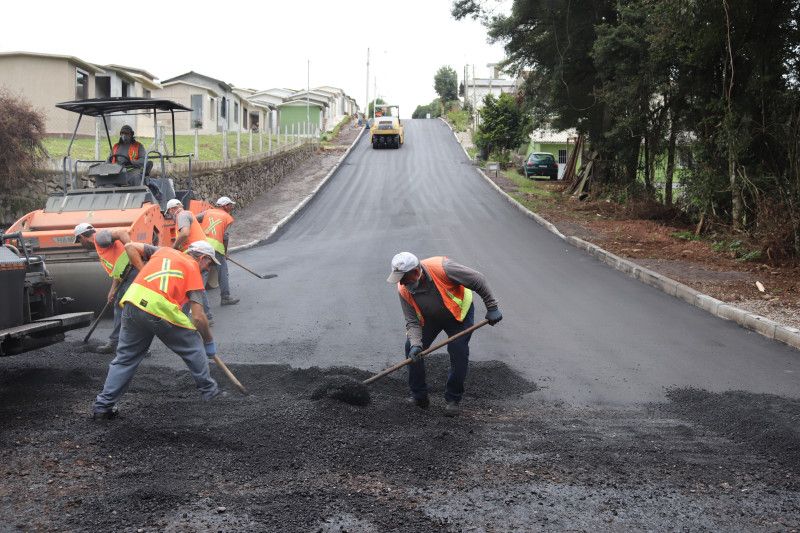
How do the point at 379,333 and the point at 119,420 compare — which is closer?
the point at 119,420

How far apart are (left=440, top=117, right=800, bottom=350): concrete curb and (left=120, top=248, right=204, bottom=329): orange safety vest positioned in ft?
23.6

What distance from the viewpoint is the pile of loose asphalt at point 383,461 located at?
Answer: 4.61 meters

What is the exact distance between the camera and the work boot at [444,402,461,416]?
21.9 ft

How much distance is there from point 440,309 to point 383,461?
63.3 inches

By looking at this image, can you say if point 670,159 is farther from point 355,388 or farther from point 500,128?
point 500,128

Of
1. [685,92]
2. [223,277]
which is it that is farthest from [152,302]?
[685,92]

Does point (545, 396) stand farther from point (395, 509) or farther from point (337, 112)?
point (337, 112)

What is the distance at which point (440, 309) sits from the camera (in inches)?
261

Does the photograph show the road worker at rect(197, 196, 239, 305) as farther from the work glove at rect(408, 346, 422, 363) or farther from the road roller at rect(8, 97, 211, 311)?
the work glove at rect(408, 346, 422, 363)

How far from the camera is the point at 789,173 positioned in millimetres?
15344

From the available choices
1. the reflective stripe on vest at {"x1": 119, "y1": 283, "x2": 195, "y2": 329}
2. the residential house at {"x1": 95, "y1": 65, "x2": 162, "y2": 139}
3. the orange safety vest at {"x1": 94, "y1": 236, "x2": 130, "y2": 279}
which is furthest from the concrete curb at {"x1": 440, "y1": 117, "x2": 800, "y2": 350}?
the residential house at {"x1": 95, "y1": 65, "x2": 162, "y2": 139}

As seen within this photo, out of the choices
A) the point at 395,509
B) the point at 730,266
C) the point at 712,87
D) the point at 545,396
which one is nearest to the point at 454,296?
the point at 545,396

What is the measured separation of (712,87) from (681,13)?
3.09 meters

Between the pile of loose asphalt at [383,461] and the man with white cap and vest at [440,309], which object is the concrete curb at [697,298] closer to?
the pile of loose asphalt at [383,461]
